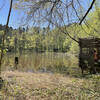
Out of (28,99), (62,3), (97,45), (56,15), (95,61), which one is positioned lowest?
(28,99)

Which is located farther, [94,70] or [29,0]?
[94,70]

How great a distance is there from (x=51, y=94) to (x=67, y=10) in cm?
348

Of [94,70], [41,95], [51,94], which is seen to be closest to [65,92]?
[51,94]

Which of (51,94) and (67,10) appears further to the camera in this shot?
(67,10)

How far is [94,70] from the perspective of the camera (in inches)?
328

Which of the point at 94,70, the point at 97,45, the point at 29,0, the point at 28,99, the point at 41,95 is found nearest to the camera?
the point at 28,99

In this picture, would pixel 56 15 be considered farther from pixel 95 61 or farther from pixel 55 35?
pixel 95 61

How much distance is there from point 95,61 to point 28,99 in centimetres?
690

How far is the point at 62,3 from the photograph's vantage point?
17.3ft

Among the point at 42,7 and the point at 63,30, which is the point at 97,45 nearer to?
the point at 63,30

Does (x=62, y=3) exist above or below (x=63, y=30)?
above

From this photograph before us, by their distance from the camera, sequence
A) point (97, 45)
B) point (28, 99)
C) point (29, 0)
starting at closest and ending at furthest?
point (28, 99)
point (29, 0)
point (97, 45)

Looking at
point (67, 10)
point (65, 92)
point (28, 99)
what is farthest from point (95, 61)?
point (28, 99)

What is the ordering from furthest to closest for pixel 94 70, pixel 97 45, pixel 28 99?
pixel 97 45 < pixel 94 70 < pixel 28 99
